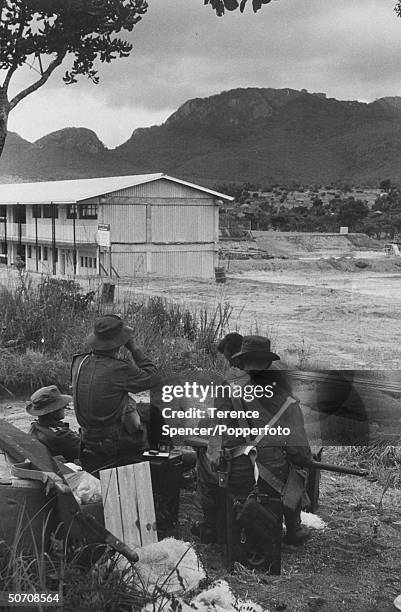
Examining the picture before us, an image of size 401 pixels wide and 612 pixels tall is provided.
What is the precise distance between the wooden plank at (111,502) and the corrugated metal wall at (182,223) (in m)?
1.68

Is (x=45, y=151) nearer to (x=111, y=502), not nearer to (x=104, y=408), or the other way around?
(x=104, y=408)

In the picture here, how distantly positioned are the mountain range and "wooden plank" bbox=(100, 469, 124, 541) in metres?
2.25

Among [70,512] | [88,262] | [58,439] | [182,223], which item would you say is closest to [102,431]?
[58,439]

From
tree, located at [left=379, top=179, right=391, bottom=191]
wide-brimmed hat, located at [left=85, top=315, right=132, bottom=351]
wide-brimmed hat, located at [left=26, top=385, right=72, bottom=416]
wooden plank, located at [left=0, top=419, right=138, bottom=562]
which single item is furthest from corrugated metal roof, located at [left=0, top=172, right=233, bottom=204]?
wooden plank, located at [left=0, top=419, right=138, bottom=562]

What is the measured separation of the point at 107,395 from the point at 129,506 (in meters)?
0.60

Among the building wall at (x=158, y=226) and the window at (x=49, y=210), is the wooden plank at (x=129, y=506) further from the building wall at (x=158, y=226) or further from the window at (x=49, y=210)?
the window at (x=49, y=210)

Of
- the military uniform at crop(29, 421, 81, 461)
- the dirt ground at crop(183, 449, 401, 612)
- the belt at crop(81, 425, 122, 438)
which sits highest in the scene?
the belt at crop(81, 425, 122, 438)

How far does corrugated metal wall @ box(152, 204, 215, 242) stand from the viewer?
4.65 metres

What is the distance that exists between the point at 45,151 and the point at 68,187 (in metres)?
0.34

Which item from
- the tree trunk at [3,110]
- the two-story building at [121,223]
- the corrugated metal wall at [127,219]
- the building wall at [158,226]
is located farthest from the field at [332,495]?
the tree trunk at [3,110]

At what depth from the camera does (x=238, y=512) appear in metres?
3.44

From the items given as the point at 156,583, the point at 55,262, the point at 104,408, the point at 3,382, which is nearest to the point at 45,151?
the point at 55,262

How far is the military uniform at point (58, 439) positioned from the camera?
420cm

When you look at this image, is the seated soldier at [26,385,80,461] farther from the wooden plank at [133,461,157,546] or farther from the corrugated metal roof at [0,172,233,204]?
the corrugated metal roof at [0,172,233,204]
